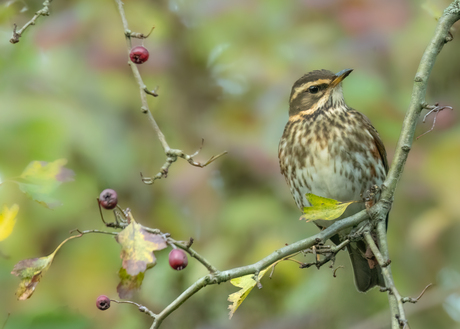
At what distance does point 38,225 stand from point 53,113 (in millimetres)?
556

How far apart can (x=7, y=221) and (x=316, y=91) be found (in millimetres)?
1850

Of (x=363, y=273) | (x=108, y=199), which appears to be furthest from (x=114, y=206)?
(x=363, y=273)

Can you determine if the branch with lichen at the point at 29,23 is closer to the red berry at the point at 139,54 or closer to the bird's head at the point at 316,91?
the red berry at the point at 139,54

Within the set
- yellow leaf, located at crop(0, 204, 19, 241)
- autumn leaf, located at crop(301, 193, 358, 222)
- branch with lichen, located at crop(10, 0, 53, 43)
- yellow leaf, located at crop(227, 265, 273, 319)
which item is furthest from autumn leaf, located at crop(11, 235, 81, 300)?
branch with lichen, located at crop(10, 0, 53, 43)

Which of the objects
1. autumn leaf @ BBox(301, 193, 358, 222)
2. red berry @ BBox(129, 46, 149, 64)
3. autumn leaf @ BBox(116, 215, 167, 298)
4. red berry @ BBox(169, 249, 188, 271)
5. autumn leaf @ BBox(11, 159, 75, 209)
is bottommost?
autumn leaf @ BBox(301, 193, 358, 222)

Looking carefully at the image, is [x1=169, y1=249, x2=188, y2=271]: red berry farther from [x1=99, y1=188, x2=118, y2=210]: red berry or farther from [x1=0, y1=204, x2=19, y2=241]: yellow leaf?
[x1=0, y1=204, x2=19, y2=241]: yellow leaf

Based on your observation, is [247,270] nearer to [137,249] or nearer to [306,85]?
[137,249]

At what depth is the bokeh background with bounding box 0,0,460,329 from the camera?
270 centimetres

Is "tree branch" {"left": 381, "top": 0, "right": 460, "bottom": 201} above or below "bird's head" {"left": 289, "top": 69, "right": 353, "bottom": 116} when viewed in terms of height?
below

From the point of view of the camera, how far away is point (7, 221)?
4.73 ft

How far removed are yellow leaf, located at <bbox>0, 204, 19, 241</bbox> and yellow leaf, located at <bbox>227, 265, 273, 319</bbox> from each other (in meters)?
0.60

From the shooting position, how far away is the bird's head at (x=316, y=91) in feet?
9.26

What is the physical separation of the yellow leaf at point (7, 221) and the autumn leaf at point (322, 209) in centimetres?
78

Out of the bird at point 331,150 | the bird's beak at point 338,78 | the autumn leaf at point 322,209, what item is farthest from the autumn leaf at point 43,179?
the bird's beak at point 338,78
